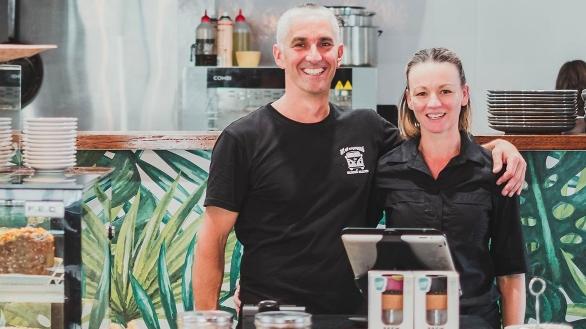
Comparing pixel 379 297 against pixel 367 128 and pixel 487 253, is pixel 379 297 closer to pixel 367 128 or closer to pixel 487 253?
pixel 487 253

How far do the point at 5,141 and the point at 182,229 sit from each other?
106cm

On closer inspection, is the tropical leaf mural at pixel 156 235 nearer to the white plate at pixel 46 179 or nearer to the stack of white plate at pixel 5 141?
the stack of white plate at pixel 5 141

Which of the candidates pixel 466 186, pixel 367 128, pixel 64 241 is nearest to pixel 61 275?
pixel 64 241

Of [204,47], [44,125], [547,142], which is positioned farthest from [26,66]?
[547,142]

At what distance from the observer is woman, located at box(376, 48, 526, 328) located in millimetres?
2938

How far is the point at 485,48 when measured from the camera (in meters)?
7.29

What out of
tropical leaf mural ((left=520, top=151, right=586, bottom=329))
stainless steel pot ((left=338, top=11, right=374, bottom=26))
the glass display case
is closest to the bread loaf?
the glass display case

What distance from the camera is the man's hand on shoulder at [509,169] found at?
2.96 meters

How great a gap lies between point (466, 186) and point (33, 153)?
134 cm

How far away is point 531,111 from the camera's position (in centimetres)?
397

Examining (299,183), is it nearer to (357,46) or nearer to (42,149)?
(42,149)

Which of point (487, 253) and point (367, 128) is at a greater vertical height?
point (367, 128)

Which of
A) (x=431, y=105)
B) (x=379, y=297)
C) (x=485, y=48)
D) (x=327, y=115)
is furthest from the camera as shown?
(x=485, y=48)

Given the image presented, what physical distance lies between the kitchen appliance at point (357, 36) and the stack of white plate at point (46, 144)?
136 inches
